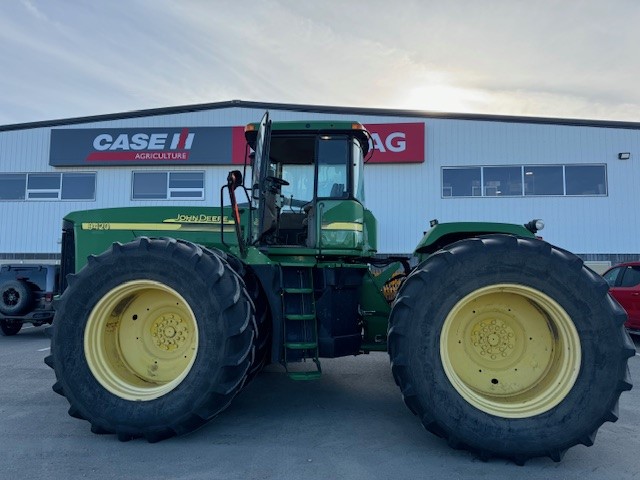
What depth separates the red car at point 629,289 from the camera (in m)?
8.58

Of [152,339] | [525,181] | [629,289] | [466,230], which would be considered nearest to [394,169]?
[525,181]

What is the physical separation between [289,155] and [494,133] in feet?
33.4

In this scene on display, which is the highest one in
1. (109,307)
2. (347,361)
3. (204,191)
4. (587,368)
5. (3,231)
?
(204,191)

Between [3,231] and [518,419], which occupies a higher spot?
[3,231]

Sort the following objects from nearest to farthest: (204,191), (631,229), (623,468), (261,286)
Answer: (623,468) → (261,286) → (631,229) → (204,191)

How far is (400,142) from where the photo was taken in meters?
13.3

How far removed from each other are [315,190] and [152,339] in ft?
6.50

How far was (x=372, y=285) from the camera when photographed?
436cm

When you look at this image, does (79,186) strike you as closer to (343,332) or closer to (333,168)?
(333,168)

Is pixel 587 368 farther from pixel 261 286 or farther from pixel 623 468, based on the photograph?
pixel 261 286

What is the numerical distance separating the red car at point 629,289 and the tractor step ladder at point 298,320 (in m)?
7.48

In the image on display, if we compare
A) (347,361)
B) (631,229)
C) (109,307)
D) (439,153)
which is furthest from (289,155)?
(631,229)

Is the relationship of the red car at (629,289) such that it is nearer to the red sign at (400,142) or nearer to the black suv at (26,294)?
the red sign at (400,142)

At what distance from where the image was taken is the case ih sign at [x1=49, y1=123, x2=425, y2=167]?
13.2m
